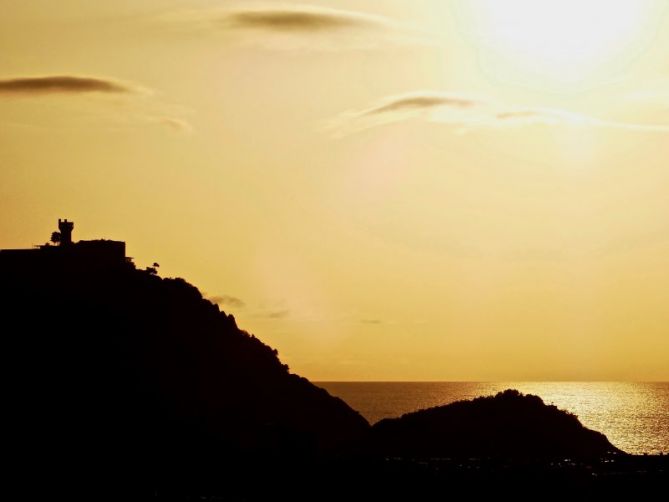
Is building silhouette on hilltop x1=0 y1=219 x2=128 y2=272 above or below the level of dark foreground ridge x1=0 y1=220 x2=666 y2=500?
above

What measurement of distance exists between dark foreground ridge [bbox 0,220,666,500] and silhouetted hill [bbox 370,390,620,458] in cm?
21

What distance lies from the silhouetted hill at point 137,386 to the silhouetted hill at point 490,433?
20.0ft

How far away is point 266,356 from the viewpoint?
131 meters

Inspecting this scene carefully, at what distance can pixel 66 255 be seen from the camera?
129375mm

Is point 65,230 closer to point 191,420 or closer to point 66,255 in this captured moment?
point 66,255

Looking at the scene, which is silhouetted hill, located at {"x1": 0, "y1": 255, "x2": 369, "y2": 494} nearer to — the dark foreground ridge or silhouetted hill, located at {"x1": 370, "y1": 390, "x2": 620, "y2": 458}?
the dark foreground ridge

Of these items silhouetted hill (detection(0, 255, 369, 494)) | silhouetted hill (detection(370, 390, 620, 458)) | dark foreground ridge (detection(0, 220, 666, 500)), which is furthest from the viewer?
silhouetted hill (detection(370, 390, 620, 458))

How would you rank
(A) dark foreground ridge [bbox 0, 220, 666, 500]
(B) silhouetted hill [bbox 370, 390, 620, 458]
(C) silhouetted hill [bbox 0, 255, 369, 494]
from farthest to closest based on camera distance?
1. (B) silhouetted hill [bbox 370, 390, 620, 458]
2. (C) silhouetted hill [bbox 0, 255, 369, 494]
3. (A) dark foreground ridge [bbox 0, 220, 666, 500]

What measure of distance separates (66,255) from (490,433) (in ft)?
155

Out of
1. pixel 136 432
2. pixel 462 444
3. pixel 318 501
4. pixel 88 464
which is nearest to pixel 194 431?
pixel 136 432

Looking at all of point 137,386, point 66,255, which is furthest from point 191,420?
point 66,255

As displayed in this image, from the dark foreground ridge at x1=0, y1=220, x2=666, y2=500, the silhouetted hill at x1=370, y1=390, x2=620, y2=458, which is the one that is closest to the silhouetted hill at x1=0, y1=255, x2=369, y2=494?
the dark foreground ridge at x1=0, y1=220, x2=666, y2=500

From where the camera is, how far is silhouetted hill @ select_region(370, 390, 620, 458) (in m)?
122

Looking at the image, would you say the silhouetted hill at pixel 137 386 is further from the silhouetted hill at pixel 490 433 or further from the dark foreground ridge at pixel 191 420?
the silhouetted hill at pixel 490 433
